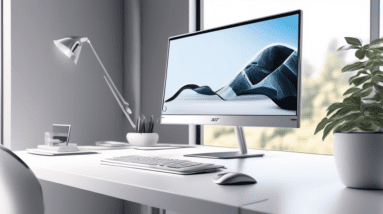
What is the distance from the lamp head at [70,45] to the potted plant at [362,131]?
5.58ft

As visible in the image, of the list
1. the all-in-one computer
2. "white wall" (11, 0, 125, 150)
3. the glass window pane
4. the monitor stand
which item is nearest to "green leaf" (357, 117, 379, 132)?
the all-in-one computer

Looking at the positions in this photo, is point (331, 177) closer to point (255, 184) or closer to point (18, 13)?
point (255, 184)

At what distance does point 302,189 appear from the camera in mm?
774

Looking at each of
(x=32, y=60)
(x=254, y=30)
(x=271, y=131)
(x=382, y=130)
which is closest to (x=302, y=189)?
(x=382, y=130)

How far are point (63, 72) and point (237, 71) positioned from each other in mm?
1357

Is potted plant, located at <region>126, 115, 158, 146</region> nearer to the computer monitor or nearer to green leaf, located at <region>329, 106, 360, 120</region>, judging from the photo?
the computer monitor

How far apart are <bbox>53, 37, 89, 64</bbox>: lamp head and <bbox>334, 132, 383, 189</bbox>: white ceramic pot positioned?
173 centimetres

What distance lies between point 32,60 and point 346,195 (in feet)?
6.38

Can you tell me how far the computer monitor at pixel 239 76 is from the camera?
3.94 ft

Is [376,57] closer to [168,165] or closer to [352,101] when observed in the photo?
[352,101]

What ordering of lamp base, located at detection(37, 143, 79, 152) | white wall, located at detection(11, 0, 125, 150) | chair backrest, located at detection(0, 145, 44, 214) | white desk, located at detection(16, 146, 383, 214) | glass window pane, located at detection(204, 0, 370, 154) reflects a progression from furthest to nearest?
glass window pane, located at detection(204, 0, 370, 154)
white wall, located at detection(11, 0, 125, 150)
lamp base, located at detection(37, 143, 79, 152)
chair backrest, located at detection(0, 145, 44, 214)
white desk, located at detection(16, 146, 383, 214)

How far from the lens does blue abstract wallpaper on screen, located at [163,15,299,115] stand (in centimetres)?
121

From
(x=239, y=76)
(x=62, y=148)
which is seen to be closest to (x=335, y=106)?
(x=239, y=76)

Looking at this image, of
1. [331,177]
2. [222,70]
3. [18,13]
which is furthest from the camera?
[18,13]
